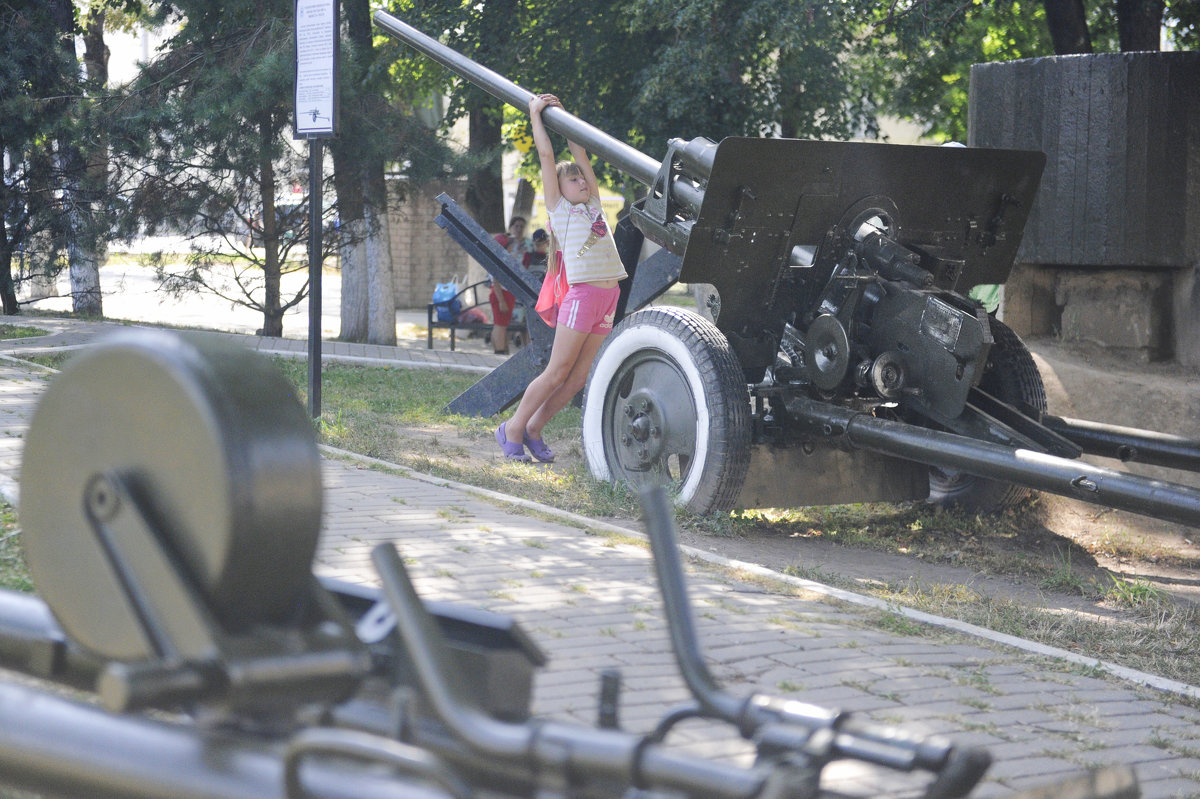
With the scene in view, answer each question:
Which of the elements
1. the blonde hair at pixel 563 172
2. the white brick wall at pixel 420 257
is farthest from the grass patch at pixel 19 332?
the white brick wall at pixel 420 257

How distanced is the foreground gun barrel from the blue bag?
8424 millimetres

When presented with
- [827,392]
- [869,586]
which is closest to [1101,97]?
[827,392]

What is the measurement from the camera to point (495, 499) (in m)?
6.50

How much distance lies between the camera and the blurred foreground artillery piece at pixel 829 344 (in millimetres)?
6078

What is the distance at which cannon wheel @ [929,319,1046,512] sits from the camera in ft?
22.0

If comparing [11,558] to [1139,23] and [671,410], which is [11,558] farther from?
[1139,23]

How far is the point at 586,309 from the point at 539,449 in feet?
3.02

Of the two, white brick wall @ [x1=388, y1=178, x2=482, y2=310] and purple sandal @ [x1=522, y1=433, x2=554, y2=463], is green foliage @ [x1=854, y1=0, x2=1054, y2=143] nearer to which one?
purple sandal @ [x1=522, y1=433, x2=554, y2=463]

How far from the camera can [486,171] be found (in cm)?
1883

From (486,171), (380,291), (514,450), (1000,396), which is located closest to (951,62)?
(486,171)

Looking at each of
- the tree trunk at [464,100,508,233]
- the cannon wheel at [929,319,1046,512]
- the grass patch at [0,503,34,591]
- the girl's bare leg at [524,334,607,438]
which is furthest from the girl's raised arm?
the tree trunk at [464,100,508,233]

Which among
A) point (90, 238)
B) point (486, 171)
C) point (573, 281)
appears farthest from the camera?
point (486, 171)

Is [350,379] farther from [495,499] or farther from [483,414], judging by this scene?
[495,499]

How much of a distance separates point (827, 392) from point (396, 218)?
1119 cm
